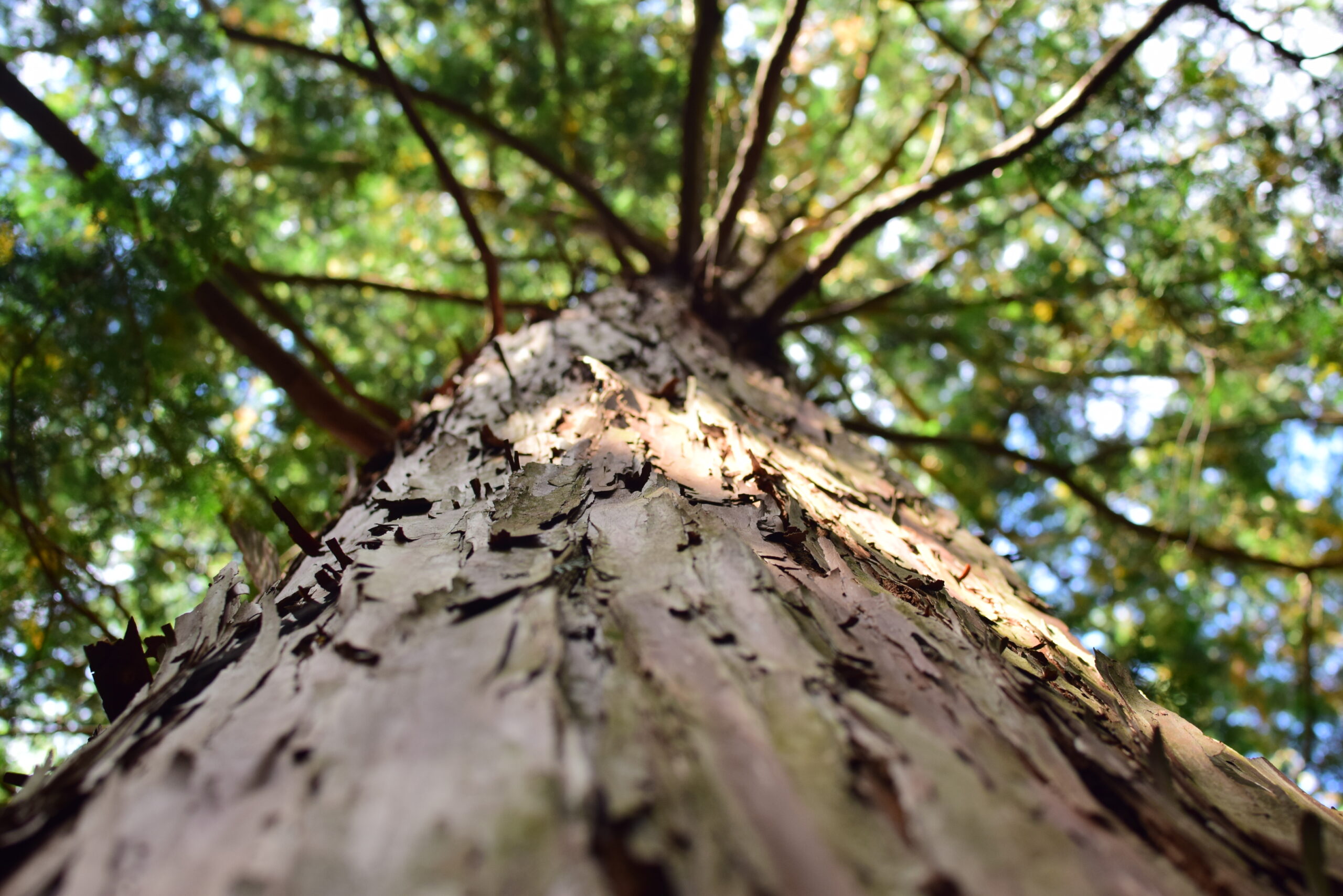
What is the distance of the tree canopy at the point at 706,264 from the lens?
8.20 feet

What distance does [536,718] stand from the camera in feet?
2.25

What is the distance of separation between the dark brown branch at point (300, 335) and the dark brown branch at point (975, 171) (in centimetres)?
156

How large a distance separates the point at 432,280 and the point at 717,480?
5468 mm

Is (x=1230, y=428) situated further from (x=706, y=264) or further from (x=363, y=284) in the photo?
(x=363, y=284)

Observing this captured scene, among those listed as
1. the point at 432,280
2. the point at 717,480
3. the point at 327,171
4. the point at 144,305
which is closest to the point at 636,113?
the point at 327,171

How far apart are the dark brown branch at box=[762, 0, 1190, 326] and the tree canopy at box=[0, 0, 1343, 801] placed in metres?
0.01

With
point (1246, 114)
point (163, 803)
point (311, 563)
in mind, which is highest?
point (1246, 114)

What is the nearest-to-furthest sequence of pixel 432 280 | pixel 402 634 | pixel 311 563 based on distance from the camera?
pixel 402 634 → pixel 311 563 → pixel 432 280

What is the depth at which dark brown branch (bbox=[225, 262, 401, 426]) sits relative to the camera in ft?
8.80

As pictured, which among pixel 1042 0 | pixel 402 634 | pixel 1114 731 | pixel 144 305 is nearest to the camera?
pixel 402 634

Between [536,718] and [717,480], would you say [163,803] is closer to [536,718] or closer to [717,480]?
[536,718]

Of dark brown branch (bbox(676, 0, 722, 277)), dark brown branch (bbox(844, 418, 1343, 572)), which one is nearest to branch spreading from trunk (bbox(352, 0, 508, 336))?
dark brown branch (bbox(676, 0, 722, 277))

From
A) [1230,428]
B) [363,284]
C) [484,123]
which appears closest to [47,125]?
[363,284]

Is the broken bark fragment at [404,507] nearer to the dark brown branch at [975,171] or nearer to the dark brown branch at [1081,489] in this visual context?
the dark brown branch at [975,171]
